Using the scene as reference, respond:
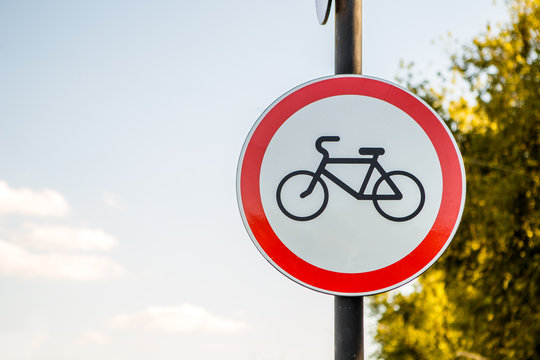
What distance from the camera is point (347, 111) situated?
2057 millimetres

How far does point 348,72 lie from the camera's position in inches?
83.0

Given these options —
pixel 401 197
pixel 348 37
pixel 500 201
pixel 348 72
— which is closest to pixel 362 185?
pixel 401 197

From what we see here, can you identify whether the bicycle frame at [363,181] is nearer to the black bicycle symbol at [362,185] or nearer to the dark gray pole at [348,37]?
the black bicycle symbol at [362,185]

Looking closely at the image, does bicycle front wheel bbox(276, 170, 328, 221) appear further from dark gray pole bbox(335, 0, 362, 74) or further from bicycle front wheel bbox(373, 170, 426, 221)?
dark gray pole bbox(335, 0, 362, 74)

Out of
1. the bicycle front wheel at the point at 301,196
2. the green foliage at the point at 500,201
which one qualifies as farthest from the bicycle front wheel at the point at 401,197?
the green foliage at the point at 500,201

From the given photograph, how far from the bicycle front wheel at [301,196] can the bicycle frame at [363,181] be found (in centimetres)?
1

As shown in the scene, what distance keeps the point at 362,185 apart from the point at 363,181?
0.04 ft

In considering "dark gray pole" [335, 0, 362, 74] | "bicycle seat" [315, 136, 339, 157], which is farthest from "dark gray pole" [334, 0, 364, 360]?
"bicycle seat" [315, 136, 339, 157]

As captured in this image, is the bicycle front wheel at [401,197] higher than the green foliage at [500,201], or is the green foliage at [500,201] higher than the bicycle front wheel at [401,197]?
the green foliage at [500,201]

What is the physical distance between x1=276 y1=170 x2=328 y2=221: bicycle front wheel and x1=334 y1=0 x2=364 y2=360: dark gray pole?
25 centimetres

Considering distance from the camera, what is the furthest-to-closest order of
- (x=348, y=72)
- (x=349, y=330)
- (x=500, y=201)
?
(x=500, y=201) < (x=348, y=72) < (x=349, y=330)

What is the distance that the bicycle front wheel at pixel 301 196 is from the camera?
77.2 inches

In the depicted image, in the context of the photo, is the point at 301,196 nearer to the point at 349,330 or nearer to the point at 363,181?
the point at 363,181

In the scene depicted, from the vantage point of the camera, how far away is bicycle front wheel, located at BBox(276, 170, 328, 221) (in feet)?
6.43
